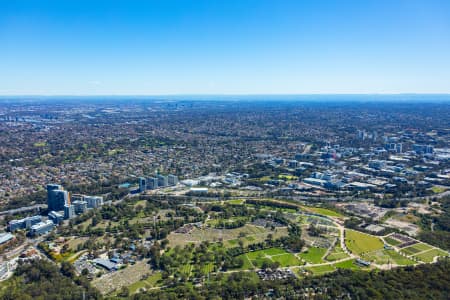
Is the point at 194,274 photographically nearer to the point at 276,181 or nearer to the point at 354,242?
the point at 354,242

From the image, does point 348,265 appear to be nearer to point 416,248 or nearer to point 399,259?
point 399,259

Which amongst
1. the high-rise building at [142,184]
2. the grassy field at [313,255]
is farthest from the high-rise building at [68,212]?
the grassy field at [313,255]

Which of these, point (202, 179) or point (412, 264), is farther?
point (202, 179)

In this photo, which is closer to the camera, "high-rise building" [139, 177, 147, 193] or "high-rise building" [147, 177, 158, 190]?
"high-rise building" [139, 177, 147, 193]

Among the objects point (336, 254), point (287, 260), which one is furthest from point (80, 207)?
point (336, 254)

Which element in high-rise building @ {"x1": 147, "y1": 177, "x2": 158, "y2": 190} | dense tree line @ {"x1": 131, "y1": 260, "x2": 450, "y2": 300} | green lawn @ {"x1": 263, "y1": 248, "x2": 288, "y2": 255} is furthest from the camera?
high-rise building @ {"x1": 147, "y1": 177, "x2": 158, "y2": 190}

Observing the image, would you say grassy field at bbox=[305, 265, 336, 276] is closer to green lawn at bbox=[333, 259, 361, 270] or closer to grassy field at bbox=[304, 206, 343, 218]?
green lawn at bbox=[333, 259, 361, 270]

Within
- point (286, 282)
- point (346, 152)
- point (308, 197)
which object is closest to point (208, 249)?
point (286, 282)

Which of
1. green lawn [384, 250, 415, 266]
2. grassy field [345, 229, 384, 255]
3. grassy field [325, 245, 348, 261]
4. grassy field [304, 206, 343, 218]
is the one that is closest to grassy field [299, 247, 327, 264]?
grassy field [325, 245, 348, 261]
